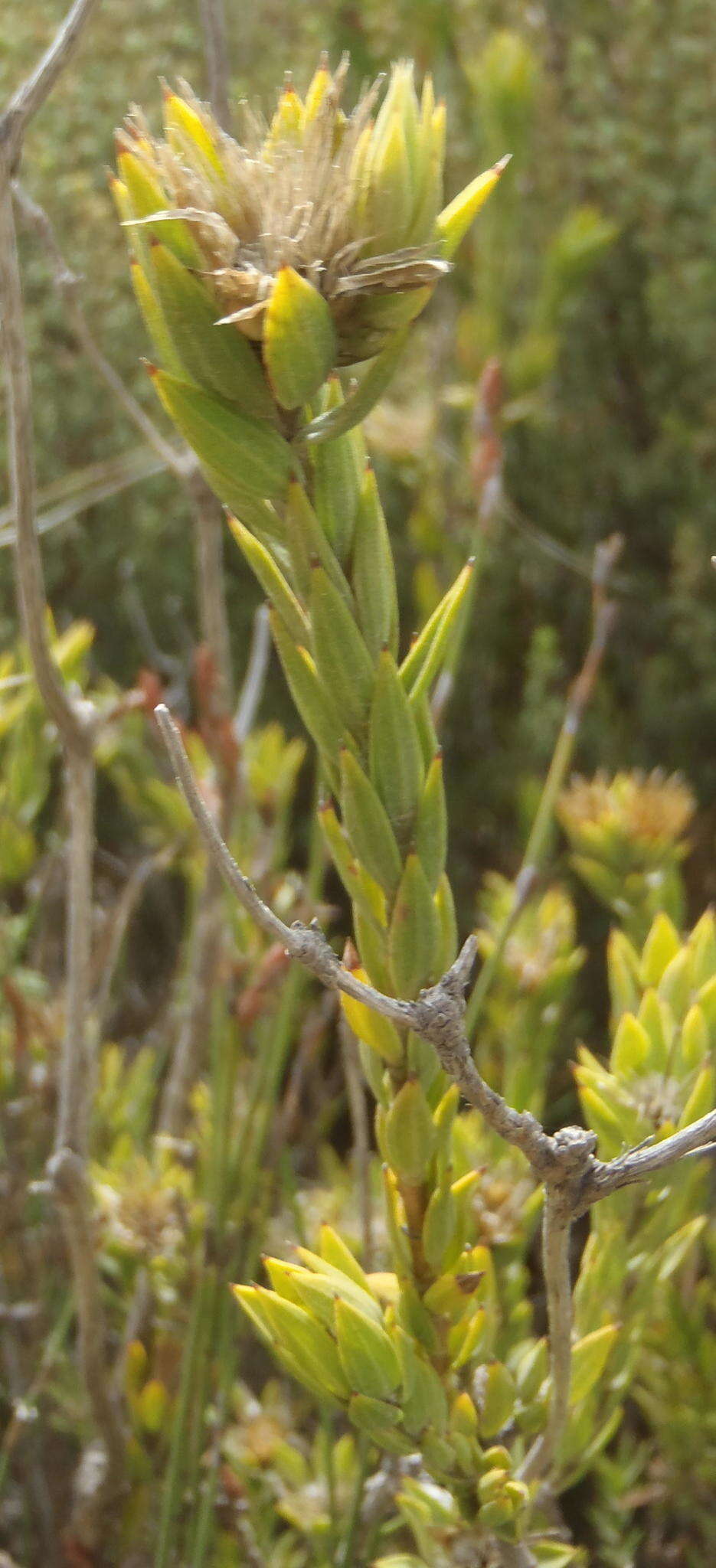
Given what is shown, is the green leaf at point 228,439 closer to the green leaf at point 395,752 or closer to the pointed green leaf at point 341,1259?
the green leaf at point 395,752

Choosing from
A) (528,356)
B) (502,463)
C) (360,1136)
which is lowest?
(360,1136)

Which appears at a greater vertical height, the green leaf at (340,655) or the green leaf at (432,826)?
the green leaf at (340,655)

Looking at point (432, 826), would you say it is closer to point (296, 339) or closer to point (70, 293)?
point (296, 339)

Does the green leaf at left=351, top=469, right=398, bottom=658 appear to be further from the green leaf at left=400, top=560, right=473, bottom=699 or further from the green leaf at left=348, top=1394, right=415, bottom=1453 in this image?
the green leaf at left=348, top=1394, right=415, bottom=1453

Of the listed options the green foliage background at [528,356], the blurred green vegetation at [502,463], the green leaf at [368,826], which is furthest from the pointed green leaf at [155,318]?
the green foliage background at [528,356]

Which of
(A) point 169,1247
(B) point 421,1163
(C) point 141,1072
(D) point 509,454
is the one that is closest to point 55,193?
(D) point 509,454

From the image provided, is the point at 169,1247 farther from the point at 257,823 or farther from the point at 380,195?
the point at 380,195

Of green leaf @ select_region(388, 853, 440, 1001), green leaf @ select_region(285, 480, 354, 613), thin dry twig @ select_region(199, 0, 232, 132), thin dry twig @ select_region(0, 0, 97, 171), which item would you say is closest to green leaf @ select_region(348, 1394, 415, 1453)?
green leaf @ select_region(388, 853, 440, 1001)

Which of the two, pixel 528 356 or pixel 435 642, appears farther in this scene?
pixel 528 356

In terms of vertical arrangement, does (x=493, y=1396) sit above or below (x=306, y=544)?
below

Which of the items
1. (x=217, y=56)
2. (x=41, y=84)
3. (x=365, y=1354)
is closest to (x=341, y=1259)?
(x=365, y=1354)
